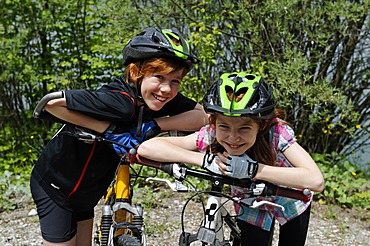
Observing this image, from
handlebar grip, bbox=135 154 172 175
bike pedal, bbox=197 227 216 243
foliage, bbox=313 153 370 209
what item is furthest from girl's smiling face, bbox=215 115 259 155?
foliage, bbox=313 153 370 209

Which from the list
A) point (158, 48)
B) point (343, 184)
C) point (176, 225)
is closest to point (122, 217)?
point (158, 48)

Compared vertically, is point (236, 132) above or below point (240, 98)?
below

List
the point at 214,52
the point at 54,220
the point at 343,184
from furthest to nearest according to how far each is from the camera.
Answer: the point at 214,52 → the point at 343,184 → the point at 54,220

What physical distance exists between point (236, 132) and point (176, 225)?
2865 millimetres

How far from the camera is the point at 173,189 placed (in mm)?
2701

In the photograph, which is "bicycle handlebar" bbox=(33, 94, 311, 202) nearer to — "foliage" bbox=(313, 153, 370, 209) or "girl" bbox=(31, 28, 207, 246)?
"girl" bbox=(31, 28, 207, 246)

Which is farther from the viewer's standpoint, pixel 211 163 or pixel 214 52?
pixel 214 52

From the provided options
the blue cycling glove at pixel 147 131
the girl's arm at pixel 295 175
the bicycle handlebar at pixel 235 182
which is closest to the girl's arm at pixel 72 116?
the blue cycling glove at pixel 147 131

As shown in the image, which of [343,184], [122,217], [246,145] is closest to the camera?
[246,145]

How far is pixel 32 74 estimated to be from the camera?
803 cm

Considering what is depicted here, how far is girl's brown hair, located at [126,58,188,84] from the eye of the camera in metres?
3.06

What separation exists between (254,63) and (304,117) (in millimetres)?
868

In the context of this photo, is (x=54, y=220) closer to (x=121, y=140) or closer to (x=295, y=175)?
(x=121, y=140)

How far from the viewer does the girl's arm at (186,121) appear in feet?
10.7
